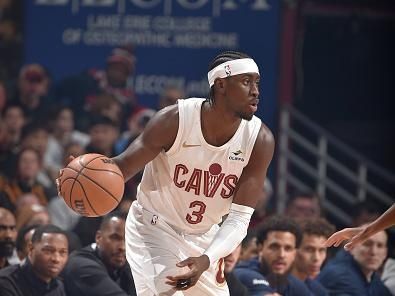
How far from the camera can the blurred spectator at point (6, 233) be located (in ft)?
28.0

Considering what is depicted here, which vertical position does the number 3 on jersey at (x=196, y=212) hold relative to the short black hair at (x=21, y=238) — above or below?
above

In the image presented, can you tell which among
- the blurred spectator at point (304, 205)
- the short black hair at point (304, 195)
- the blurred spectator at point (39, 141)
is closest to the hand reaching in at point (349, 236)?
the blurred spectator at point (304, 205)

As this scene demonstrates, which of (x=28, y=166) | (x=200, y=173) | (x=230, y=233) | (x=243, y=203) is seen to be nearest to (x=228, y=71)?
(x=200, y=173)

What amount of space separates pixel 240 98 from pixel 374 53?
6.59 metres

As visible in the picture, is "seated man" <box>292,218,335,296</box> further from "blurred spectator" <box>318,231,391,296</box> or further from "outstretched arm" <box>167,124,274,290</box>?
"outstretched arm" <box>167,124,274,290</box>

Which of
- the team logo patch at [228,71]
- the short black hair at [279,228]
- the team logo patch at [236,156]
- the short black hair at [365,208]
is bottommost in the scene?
the short black hair at [365,208]

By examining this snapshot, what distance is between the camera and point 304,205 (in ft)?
37.3

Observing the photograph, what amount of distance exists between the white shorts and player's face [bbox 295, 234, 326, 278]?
7.61 ft

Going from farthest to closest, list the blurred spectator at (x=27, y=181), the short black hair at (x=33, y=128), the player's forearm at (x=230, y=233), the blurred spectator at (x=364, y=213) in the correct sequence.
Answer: the short black hair at (x=33, y=128)
the blurred spectator at (x=364, y=213)
the blurred spectator at (x=27, y=181)
the player's forearm at (x=230, y=233)

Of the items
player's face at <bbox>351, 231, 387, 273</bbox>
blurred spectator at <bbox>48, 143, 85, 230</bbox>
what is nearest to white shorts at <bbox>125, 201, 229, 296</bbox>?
player's face at <bbox>351, 231, 387, 273</bbox>

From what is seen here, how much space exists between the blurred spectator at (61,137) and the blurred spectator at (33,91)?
0.18 m

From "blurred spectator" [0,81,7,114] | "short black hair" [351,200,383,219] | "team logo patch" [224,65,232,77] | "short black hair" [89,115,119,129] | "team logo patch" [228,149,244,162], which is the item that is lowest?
"short black hair" [351,200,383,219]

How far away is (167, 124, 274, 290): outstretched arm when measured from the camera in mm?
6586

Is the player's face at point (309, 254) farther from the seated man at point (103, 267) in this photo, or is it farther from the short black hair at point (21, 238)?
the short black hair at point (21, 238)
